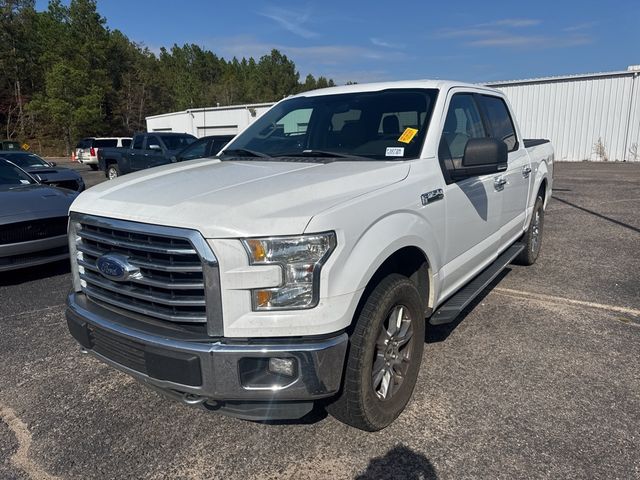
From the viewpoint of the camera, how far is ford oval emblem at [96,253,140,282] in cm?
241

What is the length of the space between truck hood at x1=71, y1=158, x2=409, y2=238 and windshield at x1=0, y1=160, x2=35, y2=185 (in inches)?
176

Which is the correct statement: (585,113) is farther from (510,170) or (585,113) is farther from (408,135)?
(408,135)

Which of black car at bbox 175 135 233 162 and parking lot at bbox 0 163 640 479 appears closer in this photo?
parking lot at bbox 0 163 640 479

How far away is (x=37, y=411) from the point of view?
2996 millimetres

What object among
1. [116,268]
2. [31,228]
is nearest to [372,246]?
[116,268]

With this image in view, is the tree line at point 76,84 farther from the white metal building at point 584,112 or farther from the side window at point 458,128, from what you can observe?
the side window at point 458,128

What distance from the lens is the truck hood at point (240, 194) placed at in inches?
84.4

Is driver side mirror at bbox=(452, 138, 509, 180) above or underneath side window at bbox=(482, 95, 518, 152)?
underneath

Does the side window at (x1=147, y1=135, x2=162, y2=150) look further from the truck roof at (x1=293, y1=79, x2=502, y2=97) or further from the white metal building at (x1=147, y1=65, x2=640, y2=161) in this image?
the truck roof at (x1=293, y1=79, x2=502, y2=97)

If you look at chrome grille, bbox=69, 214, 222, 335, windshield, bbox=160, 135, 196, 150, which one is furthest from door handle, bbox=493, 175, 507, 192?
windshield, bbox=160, 135, 196, 150

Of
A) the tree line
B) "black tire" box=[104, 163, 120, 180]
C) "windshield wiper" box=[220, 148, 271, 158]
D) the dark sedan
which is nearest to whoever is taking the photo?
"windshield wiper" box=[220, 148, 271, 158]

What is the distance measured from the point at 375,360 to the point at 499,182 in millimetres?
2296

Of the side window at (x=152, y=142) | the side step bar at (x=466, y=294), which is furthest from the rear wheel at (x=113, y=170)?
the side step bar at (x=466, y=294)

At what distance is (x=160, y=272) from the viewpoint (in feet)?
7.63
